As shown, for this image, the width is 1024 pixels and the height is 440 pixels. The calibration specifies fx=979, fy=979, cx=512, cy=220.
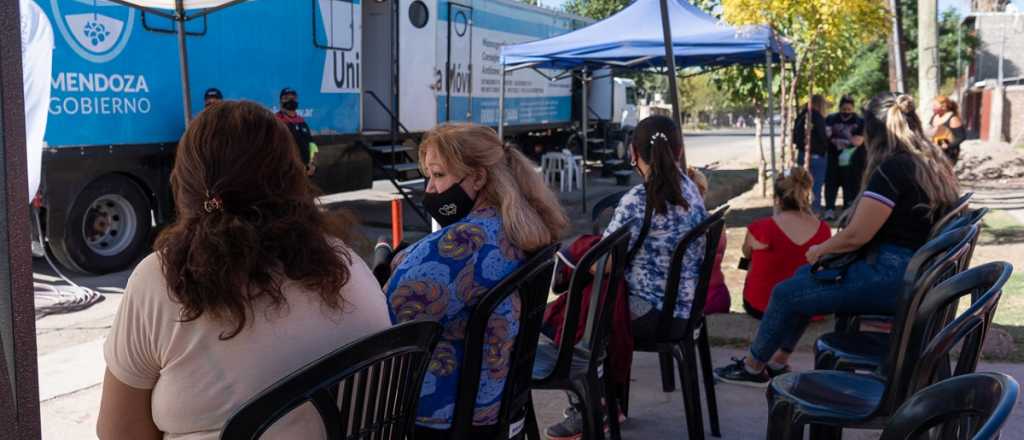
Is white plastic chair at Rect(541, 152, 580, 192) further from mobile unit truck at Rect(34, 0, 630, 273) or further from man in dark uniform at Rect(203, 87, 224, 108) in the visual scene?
man in dark uniform at Rect(203, 87, 224, 108)

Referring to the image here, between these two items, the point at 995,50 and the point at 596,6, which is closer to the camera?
the point at 596,6

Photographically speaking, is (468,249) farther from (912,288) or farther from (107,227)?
(107,227)

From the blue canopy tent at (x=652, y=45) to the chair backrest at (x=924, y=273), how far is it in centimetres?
553

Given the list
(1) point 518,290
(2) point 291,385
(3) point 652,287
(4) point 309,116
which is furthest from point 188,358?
(4) point 309,116

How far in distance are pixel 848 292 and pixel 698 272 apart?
0.65m

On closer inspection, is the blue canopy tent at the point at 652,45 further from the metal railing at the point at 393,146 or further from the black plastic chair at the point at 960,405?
the black plastic chair at the point at 960,405

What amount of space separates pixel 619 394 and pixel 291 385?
8.29 feet

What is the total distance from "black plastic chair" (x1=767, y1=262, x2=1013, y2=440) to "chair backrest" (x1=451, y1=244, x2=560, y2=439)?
30.7 inches

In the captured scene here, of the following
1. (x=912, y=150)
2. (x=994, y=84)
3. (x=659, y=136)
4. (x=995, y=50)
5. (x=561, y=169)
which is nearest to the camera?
(x=659, y=136)

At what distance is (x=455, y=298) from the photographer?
2.64 m

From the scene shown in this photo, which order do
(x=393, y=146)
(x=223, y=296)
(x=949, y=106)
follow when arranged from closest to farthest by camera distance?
1. (x=223, y=296)
2. (x=949, y=106)
3. (x=393, y=146)

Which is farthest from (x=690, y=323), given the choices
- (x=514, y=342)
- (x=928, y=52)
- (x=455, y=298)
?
(x=928, y=52)


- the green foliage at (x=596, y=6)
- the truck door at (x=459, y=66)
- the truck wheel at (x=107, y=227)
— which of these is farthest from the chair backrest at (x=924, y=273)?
the green foliage at (x=596, y=6)

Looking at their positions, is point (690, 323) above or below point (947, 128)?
below
